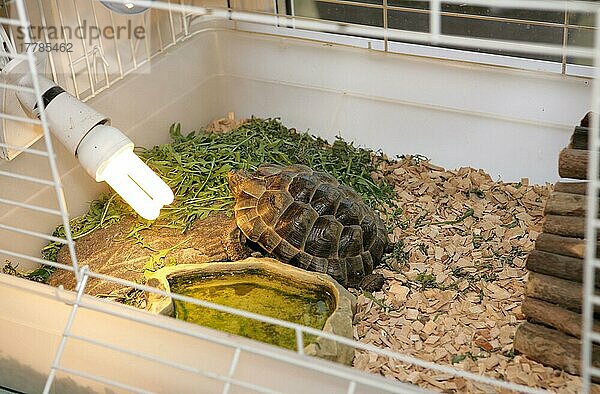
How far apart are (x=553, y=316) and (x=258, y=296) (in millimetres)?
579

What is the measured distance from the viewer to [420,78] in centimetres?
224

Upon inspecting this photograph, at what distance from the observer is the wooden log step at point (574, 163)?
1703 mm

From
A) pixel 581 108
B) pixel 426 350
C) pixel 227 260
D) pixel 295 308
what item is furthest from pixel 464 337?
pixel 581 108

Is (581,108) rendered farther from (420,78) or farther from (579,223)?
(579,223)

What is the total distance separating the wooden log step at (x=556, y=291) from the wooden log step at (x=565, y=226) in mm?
90

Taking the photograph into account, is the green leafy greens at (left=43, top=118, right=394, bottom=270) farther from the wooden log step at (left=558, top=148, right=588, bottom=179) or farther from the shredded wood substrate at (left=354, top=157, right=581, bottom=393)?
the wooden log step at (left=558, top=148, right=588, bottom=179)

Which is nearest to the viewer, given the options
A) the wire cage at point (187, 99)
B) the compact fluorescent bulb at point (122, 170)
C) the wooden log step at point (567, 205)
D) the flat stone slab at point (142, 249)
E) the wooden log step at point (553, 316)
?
the wire cage at point (187, 99)

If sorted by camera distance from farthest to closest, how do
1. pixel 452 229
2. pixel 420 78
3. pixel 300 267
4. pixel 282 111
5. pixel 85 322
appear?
pixel 282 111
pixel 420 78
pixel 452 229
pixel 300 267
pixel 85 322

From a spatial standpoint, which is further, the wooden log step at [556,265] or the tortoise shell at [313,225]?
the tortoise shell at [313,225]

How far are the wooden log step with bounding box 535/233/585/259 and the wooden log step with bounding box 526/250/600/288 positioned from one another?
10 mm

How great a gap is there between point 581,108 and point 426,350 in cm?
73

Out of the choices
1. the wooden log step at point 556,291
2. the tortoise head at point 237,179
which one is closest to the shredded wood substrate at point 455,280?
the wooden log step at point 556,291

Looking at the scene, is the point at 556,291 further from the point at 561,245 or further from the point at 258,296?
the point at 258,296

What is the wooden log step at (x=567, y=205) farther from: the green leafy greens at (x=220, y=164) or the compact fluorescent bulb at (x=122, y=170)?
the compact fluorescent bulb at (x=122, y=170)
